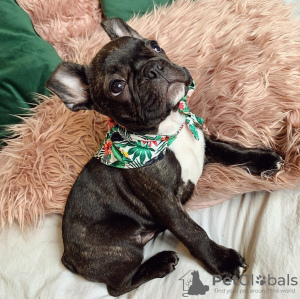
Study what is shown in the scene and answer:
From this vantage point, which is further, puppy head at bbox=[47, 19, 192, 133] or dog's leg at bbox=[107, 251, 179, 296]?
dog's leg at bbox=[107, 251, 179, 296]

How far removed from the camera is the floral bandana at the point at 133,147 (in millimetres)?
1055

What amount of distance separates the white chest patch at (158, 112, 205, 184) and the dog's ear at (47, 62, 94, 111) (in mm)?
282

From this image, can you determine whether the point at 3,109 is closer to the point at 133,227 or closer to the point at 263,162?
the point at 133,227

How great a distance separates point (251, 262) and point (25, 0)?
162 cm

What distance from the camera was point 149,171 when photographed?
1.08 meters

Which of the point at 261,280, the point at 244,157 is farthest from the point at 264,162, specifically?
the point at 261,280

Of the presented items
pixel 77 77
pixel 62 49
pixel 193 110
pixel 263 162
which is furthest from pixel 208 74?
pixel 62 49

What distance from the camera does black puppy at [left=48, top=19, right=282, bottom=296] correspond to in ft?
3.24

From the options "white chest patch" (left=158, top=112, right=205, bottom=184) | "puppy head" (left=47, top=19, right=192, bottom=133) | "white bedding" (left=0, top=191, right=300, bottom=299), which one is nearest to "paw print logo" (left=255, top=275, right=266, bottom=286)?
"white bedding" (left=0, top=191, right=300, bottom=299)

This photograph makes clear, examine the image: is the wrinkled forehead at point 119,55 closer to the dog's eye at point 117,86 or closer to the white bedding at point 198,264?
the dog's eye at point 117,86

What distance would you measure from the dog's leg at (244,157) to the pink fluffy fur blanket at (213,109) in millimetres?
29

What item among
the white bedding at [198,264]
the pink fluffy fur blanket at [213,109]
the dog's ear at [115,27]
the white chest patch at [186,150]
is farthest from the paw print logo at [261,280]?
the dog's ear at [115,27]

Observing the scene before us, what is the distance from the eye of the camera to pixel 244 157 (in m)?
1.18

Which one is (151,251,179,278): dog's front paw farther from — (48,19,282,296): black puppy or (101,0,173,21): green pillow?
(101,0,173,21): green pillow
